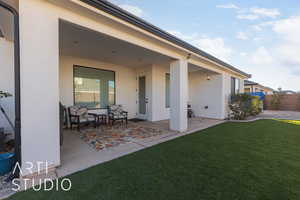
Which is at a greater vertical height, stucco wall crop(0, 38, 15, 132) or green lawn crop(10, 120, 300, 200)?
stucco wall crop(0, 38, 15, 132)

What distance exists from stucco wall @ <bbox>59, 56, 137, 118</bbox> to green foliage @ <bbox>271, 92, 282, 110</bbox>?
13.1 metres

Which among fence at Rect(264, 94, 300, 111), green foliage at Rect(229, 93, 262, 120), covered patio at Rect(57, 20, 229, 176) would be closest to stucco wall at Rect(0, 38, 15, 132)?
covered patio at Rect(57, 20, 229, 176)

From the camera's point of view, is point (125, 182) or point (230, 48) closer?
point (125, 182)

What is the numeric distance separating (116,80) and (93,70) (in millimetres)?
1130

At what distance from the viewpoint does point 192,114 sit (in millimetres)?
7926

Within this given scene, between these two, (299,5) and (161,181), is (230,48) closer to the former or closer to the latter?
(299,5)

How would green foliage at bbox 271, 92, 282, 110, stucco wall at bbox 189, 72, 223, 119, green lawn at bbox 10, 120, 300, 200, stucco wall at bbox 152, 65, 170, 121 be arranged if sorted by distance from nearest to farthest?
green lawn at bbox 10, 120, 300, 200, stucco wall at bbox 152, 65, 170, 121, stucco wall at bbox 189, 72, 223, 119, green foliage at bbox 271, 92, 282, 110

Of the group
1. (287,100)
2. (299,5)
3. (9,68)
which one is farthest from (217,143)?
(287,100)

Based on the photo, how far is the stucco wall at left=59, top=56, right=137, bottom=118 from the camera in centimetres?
485

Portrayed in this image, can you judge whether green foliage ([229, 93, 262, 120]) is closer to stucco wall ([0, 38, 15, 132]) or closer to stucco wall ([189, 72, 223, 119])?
stucco wall ([189, 72, 223, 119])

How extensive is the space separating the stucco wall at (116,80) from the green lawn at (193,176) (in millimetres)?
3896

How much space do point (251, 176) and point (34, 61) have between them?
3.53m

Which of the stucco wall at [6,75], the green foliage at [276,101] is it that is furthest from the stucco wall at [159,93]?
the green foliage at [276,101]

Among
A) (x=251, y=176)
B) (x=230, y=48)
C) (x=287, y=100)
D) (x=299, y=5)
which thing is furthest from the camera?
(x=287, y=100)
